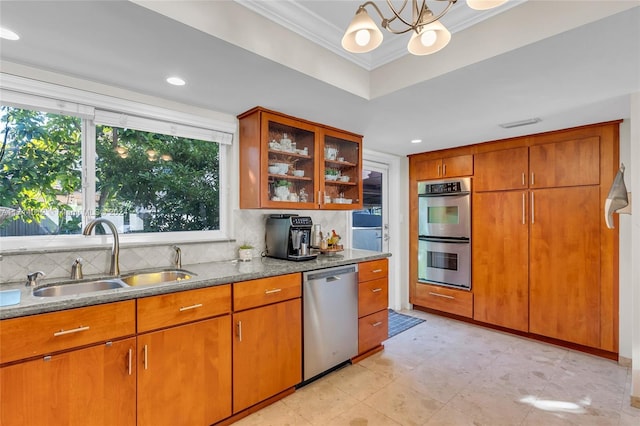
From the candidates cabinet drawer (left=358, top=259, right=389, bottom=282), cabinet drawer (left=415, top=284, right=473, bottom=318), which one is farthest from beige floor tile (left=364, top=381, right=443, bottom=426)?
cabinet drawer (left=415, top=284, right=473, bottom=318)

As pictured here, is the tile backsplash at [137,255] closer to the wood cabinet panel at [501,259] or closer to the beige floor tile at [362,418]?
the beige floor tile at [362,418]

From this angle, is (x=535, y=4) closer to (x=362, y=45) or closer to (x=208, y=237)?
(x=362, y=45)

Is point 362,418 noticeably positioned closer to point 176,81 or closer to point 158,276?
point 158,276

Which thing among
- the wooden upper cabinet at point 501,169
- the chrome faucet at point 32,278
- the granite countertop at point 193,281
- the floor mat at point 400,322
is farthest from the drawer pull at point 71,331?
the wooden upper cabinet at point 501,169

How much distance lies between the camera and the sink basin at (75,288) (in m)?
1.72

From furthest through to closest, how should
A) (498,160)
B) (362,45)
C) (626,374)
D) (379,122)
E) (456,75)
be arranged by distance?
(498,160) < (379,122) < (626,374) < (456,75) < (362,45)

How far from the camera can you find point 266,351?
210 centimetres

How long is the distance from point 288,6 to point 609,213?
267 centimetres

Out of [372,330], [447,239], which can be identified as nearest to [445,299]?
[447,239]

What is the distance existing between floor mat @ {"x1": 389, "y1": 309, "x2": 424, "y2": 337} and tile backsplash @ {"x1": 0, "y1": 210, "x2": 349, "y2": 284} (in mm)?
1704

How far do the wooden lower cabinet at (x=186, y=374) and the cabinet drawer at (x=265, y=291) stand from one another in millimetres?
143

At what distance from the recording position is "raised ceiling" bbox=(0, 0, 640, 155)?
1.39 metres

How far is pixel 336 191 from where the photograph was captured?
319 centimetres

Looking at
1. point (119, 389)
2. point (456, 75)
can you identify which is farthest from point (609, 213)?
point (119, 389)
